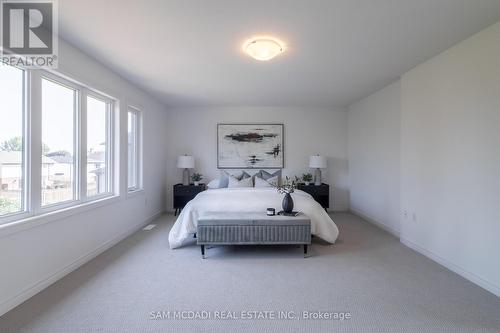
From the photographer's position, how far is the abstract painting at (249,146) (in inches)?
238

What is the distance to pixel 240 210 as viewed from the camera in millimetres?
3787

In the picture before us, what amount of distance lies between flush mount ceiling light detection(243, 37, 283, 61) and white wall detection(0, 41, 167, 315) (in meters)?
2.02

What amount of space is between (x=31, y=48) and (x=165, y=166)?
12.5ft

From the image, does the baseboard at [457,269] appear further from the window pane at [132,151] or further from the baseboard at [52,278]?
the window pane at [132,151]

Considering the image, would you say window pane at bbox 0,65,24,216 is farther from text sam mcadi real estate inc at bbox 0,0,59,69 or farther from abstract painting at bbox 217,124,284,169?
abstract painting at bbox 217,124,284,169

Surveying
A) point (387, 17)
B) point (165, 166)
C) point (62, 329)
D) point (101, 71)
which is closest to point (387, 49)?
point (387, 17)

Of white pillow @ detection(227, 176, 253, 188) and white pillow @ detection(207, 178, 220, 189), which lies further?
white pillow @ detection(207, 178, 220, 189)

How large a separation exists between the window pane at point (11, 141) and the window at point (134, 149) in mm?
2193

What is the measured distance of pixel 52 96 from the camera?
2.76 m

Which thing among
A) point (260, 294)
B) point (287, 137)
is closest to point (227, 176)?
point (287, 137)

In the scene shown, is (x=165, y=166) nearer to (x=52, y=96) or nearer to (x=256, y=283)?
(x=52, y=96)

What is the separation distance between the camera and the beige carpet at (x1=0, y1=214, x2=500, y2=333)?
192 centimetres

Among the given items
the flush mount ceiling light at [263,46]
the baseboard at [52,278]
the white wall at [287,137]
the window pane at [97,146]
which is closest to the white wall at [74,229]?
the baseboard at [52,278]

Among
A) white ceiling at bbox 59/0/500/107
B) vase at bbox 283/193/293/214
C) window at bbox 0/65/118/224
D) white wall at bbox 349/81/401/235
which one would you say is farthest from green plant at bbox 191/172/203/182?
white wall at bbox 349/81/401/235
